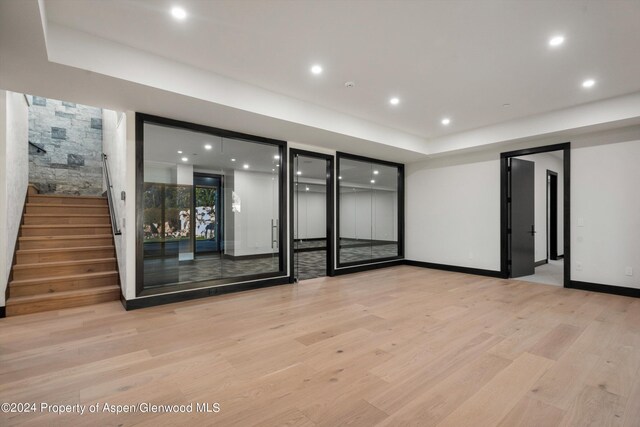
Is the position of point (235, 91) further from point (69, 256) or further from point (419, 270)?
point (419, 270)

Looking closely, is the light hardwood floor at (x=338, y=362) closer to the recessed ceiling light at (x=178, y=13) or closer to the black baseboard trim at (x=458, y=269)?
the black baseboard trim at (x=458, y=269)

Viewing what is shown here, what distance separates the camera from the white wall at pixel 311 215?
953 centimetres

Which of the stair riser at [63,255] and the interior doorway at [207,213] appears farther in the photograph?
the interior doorway at [207,213]

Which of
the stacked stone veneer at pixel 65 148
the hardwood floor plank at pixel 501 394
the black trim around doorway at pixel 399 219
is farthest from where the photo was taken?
the stacked stone veneer at pixel 65 148

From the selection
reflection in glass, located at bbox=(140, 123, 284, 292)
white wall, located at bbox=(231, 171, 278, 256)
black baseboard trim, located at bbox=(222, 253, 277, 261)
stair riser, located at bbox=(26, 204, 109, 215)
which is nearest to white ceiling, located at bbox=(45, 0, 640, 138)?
reflection in glass, located at bbox=(140, 123, 284, 292)

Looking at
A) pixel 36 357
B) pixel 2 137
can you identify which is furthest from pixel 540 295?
pixel 2 137

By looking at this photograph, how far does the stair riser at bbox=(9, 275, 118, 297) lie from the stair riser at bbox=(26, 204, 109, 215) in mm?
Result: 2073

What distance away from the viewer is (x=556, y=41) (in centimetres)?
307

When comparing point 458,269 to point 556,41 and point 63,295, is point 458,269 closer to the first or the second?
point 556,41

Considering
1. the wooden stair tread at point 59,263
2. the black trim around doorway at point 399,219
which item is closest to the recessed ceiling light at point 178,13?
the wooden stair tread at point 59,263

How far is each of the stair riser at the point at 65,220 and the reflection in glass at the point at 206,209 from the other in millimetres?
2332

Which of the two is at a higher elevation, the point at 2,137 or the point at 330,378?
the point at 2,137

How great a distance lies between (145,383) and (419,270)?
20.4 ft

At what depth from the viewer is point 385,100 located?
4.70m
